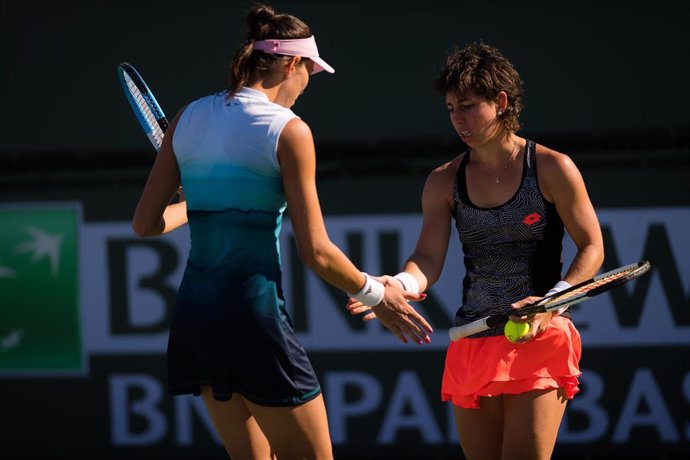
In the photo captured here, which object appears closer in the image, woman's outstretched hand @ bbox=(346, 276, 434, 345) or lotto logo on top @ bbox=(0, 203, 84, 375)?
woman's outstretched hand @ bbox=(346, 276, 434, 345)

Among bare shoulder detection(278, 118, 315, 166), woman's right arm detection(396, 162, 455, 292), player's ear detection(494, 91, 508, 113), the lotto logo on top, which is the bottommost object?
the lotto logo on top

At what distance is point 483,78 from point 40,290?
294 cm

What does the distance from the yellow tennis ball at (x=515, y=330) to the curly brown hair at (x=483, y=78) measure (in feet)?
2.08

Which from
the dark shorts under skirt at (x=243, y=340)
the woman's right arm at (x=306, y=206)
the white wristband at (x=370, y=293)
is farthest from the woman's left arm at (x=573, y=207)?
the dark shorts under skirt at (x=243, y=340)

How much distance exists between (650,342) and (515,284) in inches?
83.2

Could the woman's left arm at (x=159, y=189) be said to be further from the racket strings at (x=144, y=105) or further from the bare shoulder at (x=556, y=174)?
the bare shoulder at (x=556, y=174)

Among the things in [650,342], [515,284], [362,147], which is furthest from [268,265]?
[650,342]

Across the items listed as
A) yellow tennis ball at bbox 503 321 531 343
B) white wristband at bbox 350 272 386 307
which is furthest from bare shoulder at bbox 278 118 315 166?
yellow tennis ball at bbox 503 321 531 343

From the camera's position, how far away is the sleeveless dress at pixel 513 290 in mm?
3533

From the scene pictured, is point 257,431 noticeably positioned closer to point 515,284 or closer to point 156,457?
point 515,284

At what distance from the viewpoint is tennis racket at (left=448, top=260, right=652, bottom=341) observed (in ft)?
11.1

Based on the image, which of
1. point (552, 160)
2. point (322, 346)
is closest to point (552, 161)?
point (552, 160)

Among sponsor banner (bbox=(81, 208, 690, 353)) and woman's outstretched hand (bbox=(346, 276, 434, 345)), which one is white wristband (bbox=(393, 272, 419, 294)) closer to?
woman's outstretched hand (bbox=(346, 276, 434, 345))

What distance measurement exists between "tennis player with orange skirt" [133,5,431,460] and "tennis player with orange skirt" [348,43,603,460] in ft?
1.62
